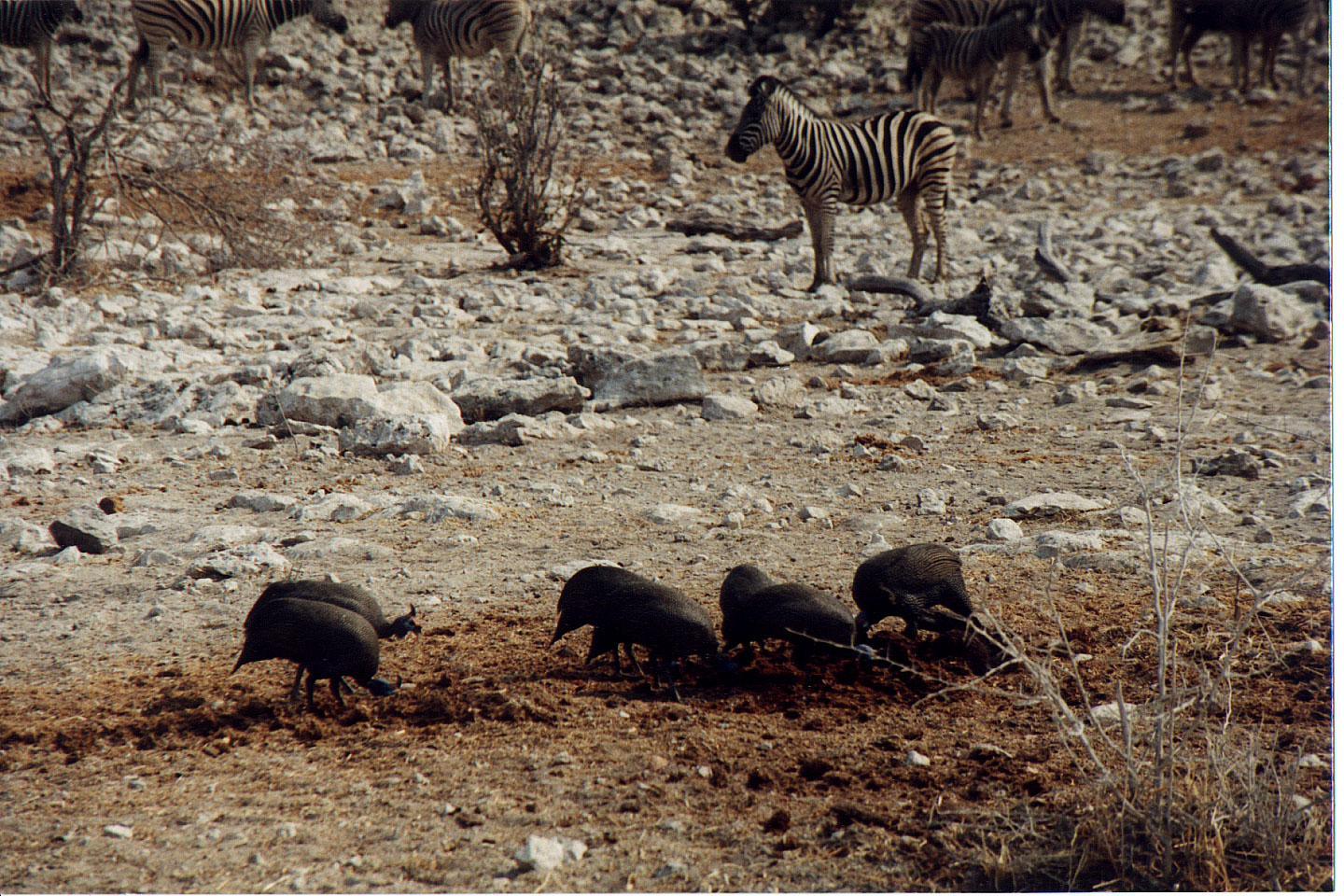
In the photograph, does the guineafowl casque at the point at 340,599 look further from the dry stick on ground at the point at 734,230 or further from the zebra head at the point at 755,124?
the dry stick on ground at the point at 734,230

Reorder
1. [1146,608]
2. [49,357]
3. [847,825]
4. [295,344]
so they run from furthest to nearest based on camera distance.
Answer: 1. [295,344]
2. [49,357]
3. [1146,608]
4. [847,825]

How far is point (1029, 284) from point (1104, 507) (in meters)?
5.16

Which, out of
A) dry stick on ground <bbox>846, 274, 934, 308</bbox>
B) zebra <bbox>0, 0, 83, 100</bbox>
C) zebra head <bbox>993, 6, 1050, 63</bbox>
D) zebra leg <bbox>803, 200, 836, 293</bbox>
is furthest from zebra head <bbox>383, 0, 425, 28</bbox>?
zebra head <bbox>993, 6, 1050, 63</bbox>

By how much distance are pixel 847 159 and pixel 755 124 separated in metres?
1.03

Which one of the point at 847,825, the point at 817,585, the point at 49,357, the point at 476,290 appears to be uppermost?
the point at 476,290

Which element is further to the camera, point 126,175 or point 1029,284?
point 1029,284

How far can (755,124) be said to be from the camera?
9336 mm

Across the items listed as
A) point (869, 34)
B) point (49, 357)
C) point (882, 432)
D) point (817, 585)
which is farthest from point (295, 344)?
point (869, 34)

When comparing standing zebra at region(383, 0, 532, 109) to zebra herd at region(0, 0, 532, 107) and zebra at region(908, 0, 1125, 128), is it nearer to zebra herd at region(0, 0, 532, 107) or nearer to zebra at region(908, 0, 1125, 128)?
zebra herd at region(0, 0, 532, 107)

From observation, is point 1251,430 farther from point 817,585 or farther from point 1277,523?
point 817,585

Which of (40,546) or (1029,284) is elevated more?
(1029,284)

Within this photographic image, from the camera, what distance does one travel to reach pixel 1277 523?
4.41m

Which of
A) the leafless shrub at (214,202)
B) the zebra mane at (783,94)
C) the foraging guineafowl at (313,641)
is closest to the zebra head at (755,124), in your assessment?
the zebra mane at (783,94)

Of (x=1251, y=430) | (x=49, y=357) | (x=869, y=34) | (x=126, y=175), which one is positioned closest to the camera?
(x=1251, y=430)
